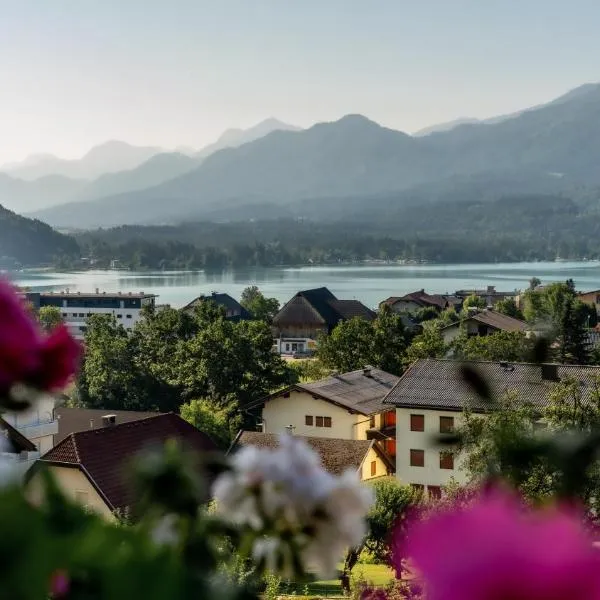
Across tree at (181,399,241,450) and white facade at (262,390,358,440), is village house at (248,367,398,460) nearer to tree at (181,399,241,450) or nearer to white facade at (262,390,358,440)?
white facade at (262,390,358,440)

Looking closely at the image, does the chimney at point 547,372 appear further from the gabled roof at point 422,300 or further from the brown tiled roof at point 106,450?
the gabled roof at point 422,300

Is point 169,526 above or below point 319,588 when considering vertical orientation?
above

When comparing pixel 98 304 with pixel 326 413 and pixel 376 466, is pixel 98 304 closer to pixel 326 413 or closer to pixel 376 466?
pixel 326 413

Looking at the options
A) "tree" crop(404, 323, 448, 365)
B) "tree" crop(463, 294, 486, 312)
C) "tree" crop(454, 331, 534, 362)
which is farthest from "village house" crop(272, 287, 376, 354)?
"tree" crop(454, 331, 534, 362)

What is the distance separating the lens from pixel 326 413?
22.3m

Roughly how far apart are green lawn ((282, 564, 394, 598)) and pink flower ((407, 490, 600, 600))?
12677 millimetres

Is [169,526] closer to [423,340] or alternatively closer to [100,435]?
[100,435]

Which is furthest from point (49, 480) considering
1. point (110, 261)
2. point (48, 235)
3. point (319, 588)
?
point (110, 261)

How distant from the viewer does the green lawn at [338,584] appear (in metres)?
12.9

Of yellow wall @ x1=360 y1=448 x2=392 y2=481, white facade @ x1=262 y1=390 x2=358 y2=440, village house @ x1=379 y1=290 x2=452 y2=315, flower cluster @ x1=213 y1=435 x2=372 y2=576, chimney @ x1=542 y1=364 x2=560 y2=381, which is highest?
flower cluster @ x1=213 y1=435 x2=372 y2=576

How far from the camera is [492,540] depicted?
0.37m

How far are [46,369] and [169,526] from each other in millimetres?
152

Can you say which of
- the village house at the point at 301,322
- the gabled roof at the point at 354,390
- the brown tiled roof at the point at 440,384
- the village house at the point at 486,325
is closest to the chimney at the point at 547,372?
the brown tiled roof at the point at 440,384

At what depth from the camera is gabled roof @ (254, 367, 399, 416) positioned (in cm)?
2202
